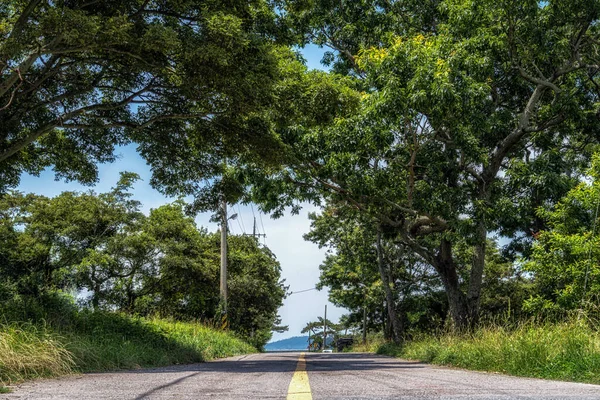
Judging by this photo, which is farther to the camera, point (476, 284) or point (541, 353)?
point (476, 284)

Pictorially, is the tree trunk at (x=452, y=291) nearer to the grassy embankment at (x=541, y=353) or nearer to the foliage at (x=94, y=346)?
the grassy embankment at (x=541, y=353)

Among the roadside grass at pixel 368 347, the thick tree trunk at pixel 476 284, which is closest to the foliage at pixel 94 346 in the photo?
the thick tree trunk at pixel 476 284

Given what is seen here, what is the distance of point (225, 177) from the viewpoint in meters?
14.3

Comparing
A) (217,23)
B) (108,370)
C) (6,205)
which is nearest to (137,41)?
(217,23)

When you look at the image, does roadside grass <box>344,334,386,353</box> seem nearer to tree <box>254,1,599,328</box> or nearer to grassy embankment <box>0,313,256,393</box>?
tree <box>254,1,599,328</box>

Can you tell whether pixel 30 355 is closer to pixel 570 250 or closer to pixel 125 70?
pixel 125 70

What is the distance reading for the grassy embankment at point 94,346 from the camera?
6648 mm

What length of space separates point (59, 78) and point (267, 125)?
4.65 m

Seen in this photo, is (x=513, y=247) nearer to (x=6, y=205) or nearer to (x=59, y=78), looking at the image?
(x=59, y=78)

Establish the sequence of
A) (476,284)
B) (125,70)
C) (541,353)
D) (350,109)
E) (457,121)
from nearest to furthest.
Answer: (541,353) → (125,70) → (350,109) → (457,121) → (476,284)

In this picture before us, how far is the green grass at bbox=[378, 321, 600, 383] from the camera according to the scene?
6.46m

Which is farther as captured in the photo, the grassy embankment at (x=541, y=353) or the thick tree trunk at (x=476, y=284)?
the thick tree trunk at (x=476, y=284)

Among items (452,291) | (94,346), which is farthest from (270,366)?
(452,291)

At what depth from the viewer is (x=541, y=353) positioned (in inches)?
290
